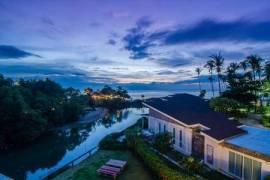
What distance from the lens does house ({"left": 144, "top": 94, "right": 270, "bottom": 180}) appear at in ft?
43.3

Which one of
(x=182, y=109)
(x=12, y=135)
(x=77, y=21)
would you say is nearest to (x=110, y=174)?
(x=182, y=109)

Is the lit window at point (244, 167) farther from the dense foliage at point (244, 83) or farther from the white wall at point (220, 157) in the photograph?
the dense foliage at point (244, 83)

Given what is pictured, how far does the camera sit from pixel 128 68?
147 feet

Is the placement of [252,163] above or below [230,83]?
below

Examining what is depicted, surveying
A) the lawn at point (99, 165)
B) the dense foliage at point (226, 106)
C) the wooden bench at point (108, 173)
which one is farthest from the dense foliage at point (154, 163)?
the dense foliage at point (226, 106)

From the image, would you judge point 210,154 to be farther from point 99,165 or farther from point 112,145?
point 112,145

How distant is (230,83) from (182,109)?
18.8m

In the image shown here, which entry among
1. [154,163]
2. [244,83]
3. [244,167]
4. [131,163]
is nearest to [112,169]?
[154,163]

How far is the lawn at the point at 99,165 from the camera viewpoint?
16.0 meters

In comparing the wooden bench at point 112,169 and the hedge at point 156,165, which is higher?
the hedge at point 156,165

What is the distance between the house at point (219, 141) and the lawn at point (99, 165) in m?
4.34

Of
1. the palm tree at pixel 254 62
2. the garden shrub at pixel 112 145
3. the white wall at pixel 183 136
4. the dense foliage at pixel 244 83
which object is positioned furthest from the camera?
the palm tree at pixel 254 62

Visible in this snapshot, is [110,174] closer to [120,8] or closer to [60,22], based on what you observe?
[120,8]

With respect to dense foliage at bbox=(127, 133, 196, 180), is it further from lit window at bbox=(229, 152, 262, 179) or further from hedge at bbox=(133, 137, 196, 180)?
lit window at bbox=(229, 152, 262, 179)
